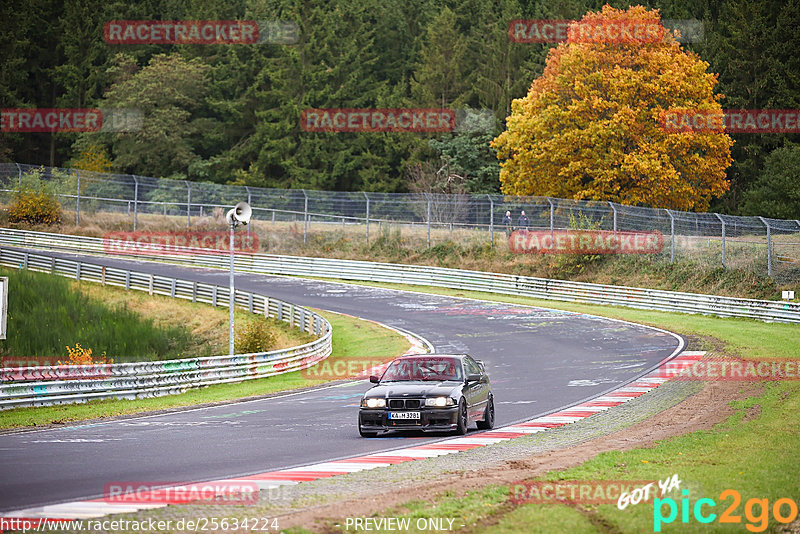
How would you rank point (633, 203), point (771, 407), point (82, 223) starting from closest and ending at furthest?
point (771, 407), point (633, 203), point (82, 223)

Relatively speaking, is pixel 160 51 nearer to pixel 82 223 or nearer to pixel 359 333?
pixel 82 223

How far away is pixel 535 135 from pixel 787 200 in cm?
1657

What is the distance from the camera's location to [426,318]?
39531mm

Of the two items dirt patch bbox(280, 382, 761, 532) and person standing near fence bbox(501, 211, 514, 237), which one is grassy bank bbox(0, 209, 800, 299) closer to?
person standing near fence bbox(501, 211, 514, 237)

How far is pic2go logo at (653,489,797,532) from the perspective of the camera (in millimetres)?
8641

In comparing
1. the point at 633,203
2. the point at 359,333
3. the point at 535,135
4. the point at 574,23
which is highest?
the point at 574,23

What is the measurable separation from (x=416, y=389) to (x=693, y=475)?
589 cm

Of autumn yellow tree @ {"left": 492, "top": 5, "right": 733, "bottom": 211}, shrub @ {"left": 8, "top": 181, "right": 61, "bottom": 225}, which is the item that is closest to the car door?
autumn yellow tree @ {"left": 492, "top": 5, "right": 733, "bottom": 211}

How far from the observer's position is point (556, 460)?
12.4m

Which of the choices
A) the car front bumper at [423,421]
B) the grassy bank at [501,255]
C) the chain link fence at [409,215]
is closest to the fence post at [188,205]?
the chain link fence at [409,215]

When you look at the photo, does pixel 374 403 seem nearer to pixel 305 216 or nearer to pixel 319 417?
pixel 319 417

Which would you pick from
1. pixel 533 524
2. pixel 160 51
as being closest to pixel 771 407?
pixel 533 524

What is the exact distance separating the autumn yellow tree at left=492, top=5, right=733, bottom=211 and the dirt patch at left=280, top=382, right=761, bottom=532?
30268mm

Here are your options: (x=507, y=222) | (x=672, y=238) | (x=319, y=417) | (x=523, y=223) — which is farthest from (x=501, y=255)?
(x=319, y=417)
